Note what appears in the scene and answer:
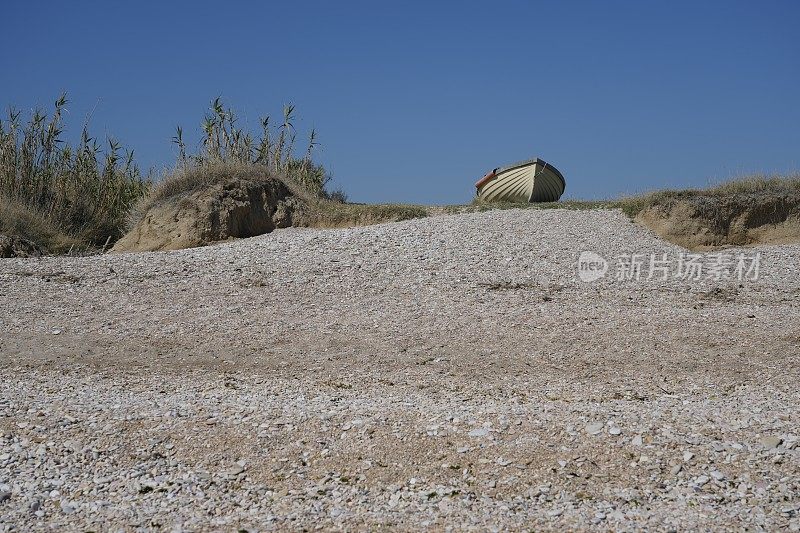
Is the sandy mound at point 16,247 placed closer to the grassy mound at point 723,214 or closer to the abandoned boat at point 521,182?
the abandoned boat at point 521,182

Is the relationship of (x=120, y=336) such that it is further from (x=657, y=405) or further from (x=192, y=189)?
(x=192, y=189)

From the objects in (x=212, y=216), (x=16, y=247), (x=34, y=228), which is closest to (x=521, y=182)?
(x=212, y=216)

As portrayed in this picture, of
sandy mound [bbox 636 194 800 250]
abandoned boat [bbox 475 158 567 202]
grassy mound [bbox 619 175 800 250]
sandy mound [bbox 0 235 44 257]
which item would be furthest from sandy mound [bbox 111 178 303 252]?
sandy mound [bbox 636 194 800 250]

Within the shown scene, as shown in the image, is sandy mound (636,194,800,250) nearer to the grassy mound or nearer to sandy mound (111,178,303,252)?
the grassy mound

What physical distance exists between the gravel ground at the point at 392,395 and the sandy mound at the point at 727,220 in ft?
9.25

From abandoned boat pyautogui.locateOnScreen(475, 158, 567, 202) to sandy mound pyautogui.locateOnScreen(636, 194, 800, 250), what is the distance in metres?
3.76

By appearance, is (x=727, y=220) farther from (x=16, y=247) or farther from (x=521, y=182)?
(x=16, y=247)

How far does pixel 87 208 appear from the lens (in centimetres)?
1659

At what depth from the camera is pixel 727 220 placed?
13.4m

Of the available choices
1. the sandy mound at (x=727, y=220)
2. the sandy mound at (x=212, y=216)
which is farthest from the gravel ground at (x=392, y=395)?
the sandy mound at (x=212, y=216)

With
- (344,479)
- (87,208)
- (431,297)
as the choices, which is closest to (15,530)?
(344,479)

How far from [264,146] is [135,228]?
5.03 metres

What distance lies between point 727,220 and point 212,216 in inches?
352

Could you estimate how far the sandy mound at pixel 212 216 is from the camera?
13953 mm
